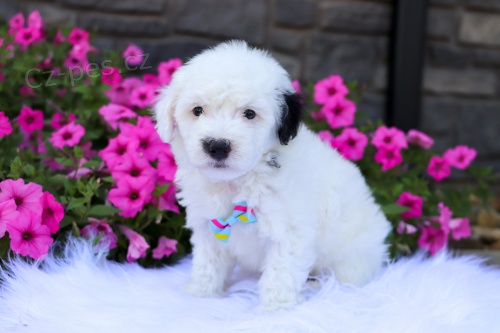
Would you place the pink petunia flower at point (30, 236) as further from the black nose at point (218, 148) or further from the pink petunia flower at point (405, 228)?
the pink petunia flower at point (405, 228)

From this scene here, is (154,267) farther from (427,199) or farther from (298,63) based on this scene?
(298,63)

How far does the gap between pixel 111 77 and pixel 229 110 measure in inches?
61.9

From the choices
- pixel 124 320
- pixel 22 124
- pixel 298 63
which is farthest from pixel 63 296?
pixel 298 63

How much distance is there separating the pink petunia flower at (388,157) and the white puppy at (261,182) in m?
0.70

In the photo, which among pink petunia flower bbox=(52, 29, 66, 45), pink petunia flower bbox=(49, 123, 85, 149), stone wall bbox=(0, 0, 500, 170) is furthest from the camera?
stone wall bbox=(0, 0, 500, 170)

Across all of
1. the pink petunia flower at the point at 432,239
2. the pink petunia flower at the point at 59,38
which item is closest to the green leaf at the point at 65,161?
the pink petunia flower at the point at 59,38

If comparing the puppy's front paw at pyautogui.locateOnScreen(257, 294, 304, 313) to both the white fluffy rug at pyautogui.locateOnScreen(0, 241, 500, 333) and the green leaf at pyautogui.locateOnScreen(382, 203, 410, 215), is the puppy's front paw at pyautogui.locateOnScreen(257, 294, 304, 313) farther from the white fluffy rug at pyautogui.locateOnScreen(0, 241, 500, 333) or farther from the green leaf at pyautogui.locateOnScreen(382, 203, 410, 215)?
the green leaf at pyautogui.locateOnScreen(382, 203, 410, 215)

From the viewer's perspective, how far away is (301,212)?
81.3 inches

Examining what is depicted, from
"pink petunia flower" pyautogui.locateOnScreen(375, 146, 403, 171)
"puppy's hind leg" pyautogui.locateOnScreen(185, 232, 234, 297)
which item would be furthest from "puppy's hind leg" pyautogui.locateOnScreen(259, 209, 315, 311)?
"pink petunia flower" pyautogui.locateOnScreen(375, 146, 403, 171)

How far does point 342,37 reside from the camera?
14.7 feet

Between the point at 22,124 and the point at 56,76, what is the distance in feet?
2.07

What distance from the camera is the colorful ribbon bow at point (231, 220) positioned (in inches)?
80.4

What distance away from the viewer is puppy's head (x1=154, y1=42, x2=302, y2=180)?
5.99 feet

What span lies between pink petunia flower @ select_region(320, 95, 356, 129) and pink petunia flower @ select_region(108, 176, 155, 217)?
1171 mm
